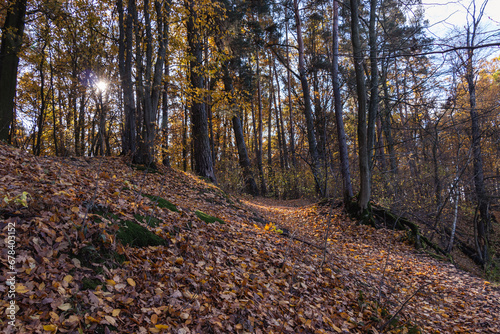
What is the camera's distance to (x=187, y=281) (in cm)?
308

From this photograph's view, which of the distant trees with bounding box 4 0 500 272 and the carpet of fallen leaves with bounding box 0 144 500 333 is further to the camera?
the distant trees with bounding box 4 0 500 272

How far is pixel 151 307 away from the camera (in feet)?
8.28

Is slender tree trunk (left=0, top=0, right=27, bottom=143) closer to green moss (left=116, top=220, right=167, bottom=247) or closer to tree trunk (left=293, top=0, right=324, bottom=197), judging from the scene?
green moss (left=116, top=220, right=167, bottom=247)

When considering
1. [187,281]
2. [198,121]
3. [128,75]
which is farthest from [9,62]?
[187,281]

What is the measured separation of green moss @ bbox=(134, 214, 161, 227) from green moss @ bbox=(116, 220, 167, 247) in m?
0.18

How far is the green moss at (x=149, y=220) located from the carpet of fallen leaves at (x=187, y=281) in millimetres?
79

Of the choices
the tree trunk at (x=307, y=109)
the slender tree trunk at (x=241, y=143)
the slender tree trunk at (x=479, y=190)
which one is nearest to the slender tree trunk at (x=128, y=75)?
the slender tree trunk at (x=241, y=143)

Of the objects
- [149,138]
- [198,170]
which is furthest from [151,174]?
[198,170]

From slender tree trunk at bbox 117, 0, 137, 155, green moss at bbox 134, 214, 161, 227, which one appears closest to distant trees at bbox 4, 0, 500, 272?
slender tree trunk at bbox 117, 0, 137, 155

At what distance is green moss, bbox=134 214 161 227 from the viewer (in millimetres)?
3852

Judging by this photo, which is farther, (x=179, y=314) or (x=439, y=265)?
(x=439, y=265)

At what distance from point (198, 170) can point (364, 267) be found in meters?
7.00

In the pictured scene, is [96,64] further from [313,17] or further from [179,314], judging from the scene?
[179,314]

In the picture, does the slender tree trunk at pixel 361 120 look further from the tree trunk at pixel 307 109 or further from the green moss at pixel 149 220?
the green moss at pixel 149 220
